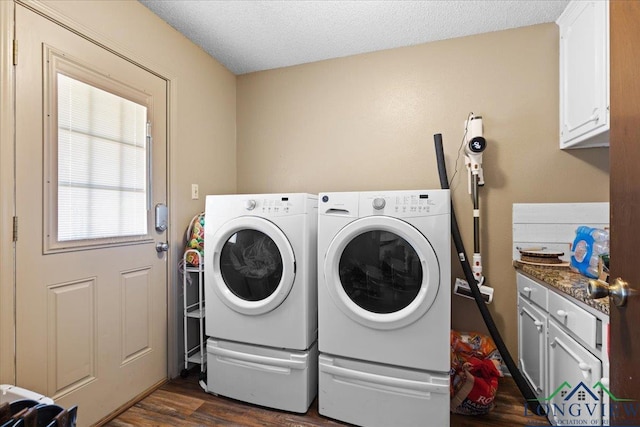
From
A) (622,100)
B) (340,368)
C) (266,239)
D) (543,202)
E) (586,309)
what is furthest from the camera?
(543,202)

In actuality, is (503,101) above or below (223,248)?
above

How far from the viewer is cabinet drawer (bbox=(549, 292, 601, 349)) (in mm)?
1112

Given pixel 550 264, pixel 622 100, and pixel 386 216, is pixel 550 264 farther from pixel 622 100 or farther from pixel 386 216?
pixel 622 100

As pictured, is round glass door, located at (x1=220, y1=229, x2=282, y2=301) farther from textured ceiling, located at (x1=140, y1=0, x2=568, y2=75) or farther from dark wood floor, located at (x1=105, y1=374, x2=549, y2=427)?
textured ceiling, located at (x1=140, y1=0, x2=568, y2=75)

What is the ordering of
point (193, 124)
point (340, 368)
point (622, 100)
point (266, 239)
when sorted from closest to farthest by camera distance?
point (622, 100) < point (340, 368) < point (266, 239) < point (193, 124)

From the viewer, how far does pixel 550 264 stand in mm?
1799

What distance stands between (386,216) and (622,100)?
98 cm

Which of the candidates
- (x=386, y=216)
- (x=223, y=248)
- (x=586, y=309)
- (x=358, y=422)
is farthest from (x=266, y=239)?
(x=586, y=309)

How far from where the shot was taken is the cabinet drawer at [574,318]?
3.65 feet

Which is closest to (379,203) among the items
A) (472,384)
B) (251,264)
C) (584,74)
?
(251,264)

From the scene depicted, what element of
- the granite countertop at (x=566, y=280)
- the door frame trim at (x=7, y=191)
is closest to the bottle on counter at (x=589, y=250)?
the granite countertop at (x=566, y=280)

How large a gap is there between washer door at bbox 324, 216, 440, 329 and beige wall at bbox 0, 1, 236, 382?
1.16 m

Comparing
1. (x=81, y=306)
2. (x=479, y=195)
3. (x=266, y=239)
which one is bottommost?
(x=81, y=306)

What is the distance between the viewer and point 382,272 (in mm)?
1582
